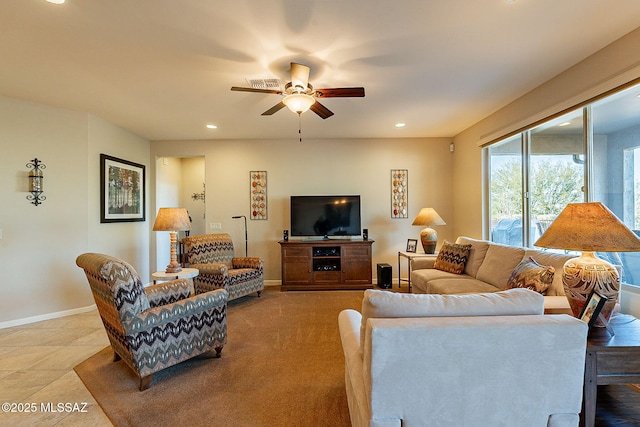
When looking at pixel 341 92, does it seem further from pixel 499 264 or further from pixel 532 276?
pixel 499 264

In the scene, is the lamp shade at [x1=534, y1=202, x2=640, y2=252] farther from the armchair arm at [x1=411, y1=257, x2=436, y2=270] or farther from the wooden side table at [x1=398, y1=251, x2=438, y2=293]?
the wooden side table at [x1=398, y1=251, x2=438, y2=293]

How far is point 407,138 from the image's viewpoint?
533 centimetres

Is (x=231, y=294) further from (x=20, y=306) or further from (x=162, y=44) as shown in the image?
(x=162, y=44)

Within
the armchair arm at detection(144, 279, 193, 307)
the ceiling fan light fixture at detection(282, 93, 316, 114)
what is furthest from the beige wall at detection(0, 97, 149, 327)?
the ceiling fan light fixture at detection(282, 93, 316, 114)

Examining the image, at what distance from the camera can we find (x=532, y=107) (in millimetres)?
3250

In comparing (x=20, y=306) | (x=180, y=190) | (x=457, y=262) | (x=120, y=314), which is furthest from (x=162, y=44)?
(x=180, y=190)

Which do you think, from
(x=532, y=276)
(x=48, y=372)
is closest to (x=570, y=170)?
(x=532, y=276)

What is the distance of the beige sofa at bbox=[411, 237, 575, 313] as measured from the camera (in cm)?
248

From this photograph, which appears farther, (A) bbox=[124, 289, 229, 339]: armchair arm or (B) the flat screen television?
(B) the flat screen television

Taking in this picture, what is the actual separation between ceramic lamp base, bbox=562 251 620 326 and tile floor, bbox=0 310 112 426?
292 cm

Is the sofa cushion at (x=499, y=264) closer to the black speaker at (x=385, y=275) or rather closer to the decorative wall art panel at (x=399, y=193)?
the black speaker at (x=385, y=275)

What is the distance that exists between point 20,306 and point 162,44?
358 centimetres

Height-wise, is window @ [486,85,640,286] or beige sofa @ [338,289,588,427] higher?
window @ [486,85,640,286]

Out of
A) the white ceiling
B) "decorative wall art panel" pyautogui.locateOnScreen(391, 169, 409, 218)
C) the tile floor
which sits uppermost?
the white ceiling
